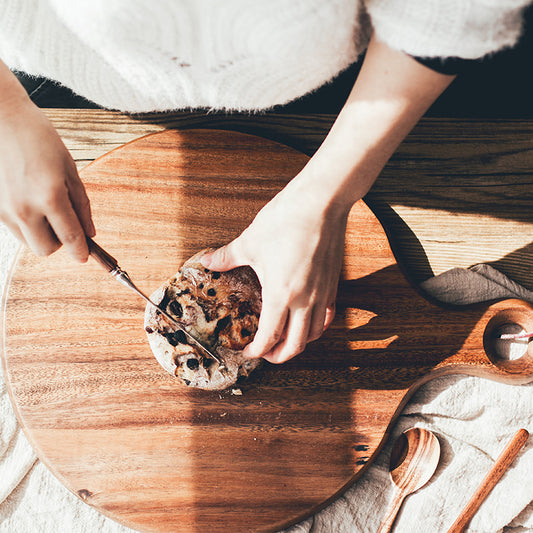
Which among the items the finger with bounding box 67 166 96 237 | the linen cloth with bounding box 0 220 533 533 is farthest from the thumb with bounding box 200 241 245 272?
the linen cloth with bounding box 0 220 533 533

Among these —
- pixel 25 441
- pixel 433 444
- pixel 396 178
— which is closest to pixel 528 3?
pixel 396 178

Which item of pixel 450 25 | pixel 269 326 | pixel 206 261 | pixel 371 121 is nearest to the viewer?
pixel 450 25

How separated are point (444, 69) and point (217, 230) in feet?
1.93

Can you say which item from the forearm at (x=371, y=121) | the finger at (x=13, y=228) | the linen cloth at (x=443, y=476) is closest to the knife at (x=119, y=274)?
the finger at (x=13, y=228)

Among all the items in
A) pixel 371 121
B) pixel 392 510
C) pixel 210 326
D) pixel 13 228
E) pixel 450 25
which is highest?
pixel 450 25

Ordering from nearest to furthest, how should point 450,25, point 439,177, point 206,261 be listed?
point 450,25, point 206,261, point 439,177

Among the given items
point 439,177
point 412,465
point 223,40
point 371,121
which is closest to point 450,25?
point 371,121

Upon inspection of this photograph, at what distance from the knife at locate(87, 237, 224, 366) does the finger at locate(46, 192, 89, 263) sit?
0.06 ft

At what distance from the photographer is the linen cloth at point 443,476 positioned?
3.16 feet

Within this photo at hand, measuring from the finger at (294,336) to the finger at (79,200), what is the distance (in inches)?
14.1

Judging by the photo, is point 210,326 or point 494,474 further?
point 494,474

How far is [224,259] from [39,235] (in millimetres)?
308

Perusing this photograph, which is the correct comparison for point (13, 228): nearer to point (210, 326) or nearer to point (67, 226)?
point (67, 226)

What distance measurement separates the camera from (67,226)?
636 mm
